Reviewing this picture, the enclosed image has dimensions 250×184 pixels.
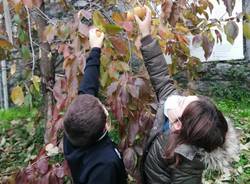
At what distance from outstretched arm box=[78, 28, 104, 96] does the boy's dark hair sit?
0.28 m

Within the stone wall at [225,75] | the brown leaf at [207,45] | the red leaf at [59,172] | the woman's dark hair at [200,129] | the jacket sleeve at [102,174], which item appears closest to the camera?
the woman's dark hair at [200,129]

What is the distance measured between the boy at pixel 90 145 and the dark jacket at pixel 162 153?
0.49 ft

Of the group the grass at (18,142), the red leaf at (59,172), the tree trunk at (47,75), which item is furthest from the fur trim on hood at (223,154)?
the grass at (18,142)

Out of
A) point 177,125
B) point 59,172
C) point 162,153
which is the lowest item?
point 59,172

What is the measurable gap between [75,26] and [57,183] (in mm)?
808

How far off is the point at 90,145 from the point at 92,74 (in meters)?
0.40

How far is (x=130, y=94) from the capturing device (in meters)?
2.43

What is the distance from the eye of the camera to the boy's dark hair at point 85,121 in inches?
82.7

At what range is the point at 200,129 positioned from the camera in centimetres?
201

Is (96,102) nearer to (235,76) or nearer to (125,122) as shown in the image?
(125,122)

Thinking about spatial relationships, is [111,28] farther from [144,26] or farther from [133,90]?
[133,90]

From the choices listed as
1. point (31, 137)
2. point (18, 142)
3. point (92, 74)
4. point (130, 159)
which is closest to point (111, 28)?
point (92, 74)

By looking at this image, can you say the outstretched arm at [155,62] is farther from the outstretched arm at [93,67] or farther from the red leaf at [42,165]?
the red leaf at [42,165]

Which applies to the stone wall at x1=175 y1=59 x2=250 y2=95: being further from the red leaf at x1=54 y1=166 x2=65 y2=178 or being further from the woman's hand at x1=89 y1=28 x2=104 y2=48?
the woman's hand at x1=89 y1=28 x2=104 y2=48
